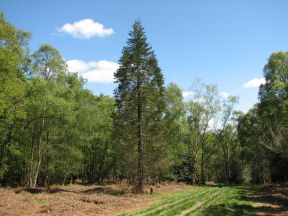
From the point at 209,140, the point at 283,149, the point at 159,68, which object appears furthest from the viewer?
the point at 209,140

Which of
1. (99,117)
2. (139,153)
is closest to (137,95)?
(139,153)

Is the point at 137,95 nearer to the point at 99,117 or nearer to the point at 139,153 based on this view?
the point at 139,153

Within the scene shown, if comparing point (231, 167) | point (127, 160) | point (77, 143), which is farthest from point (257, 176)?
point (127, 160)

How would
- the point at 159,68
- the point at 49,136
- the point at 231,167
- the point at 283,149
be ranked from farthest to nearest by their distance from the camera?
the point at 231,167, the point at 49,136, the point at 159,68, the point at 283,149

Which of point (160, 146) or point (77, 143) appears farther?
point (77, 143)

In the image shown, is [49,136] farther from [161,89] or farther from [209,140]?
[209,140]

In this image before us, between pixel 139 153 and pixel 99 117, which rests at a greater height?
pixel 99 117

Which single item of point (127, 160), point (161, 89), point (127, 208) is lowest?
point (127, 208)

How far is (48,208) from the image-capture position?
18.5 meters

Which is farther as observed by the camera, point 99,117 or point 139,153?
point 99,117

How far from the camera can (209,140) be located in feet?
198

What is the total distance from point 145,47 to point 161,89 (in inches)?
182

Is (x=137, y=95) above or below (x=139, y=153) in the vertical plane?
above

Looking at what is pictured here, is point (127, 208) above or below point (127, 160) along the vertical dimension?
below
